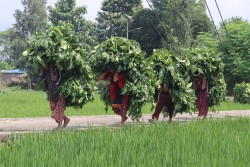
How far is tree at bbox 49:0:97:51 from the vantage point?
139 feet

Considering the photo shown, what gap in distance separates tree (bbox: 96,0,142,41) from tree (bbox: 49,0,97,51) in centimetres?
179

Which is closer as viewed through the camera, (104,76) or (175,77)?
(104,76)

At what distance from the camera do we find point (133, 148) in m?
4.82

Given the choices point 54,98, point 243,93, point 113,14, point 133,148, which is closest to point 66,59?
point 54,98

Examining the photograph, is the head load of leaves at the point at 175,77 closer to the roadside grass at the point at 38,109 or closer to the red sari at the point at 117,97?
the red sari at the point at 117,97

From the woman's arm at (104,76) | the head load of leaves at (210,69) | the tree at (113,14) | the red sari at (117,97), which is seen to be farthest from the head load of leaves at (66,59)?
the tree at (113,14)

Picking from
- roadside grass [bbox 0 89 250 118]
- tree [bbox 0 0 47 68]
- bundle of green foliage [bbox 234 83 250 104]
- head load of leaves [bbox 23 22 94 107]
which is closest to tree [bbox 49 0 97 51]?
tree [bbox 0 0 47 68]

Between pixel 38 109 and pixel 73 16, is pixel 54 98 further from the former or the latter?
pixel 73 16

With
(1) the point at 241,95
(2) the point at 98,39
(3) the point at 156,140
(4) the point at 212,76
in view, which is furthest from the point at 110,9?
(3) the point at 156,140

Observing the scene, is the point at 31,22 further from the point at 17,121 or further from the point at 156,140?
the point at 156,140

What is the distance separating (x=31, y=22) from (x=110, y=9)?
12165 mm

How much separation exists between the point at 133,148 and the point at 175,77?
4568 mm

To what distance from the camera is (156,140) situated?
5.47m

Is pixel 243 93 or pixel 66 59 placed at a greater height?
pixel 66 59
